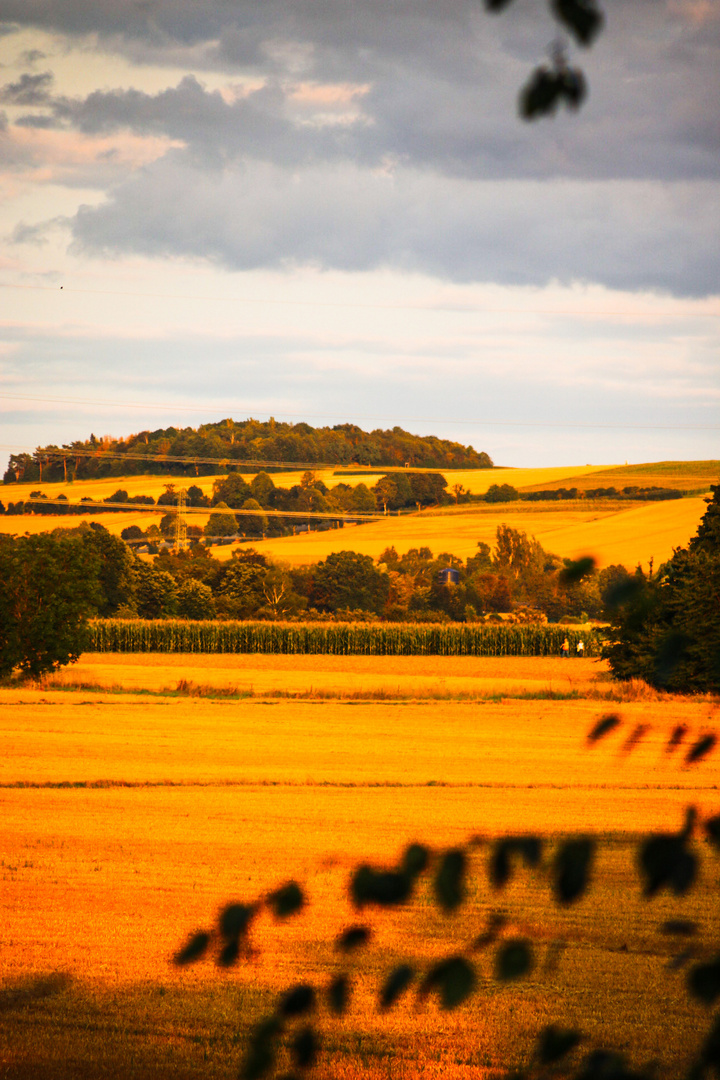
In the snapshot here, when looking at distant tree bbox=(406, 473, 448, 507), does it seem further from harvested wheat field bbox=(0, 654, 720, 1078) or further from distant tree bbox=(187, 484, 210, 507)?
harvested wheat field bbox=(0, 654, 720, 1078)

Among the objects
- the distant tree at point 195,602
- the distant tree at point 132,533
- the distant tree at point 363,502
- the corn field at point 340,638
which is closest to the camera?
the corn field at point 340,638

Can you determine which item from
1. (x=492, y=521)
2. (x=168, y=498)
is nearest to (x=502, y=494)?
(x=492, y=521)


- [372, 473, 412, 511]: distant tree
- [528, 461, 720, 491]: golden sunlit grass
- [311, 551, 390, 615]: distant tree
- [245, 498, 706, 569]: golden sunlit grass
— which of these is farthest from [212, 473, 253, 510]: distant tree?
[311, 551, 390, 615]: distant tree

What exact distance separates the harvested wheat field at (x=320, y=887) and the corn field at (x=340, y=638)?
30.0 meters

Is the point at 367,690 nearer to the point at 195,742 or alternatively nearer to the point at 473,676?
the point at 473,676

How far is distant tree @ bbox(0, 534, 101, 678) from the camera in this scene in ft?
141

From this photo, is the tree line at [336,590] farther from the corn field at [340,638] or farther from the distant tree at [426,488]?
the distant tree at [426,488]

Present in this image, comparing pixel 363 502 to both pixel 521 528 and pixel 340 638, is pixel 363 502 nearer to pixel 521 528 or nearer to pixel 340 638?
pixel 521 528

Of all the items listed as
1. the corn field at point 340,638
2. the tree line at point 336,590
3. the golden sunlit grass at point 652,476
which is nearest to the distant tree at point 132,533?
the tree line at point 336,590

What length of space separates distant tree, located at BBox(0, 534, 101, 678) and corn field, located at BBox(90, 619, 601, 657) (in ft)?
63.6

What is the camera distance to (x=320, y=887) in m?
12.4

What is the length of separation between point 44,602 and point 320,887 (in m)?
33.9

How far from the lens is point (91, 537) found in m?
83.4

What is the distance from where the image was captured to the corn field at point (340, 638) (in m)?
64.0
